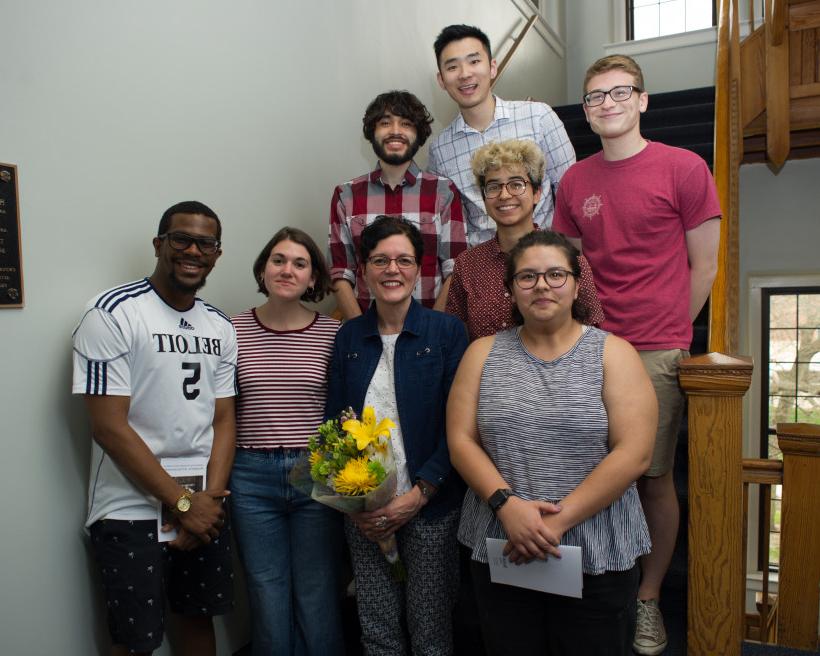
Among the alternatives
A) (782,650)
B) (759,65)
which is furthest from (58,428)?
(759,65)

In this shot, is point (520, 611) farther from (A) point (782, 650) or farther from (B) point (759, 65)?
A: (B) point (759, 65)

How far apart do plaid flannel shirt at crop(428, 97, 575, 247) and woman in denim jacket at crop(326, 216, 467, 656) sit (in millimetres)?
857

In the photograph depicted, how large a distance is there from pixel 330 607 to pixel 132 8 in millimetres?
1934

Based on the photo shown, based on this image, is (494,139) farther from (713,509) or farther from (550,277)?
(713,509)

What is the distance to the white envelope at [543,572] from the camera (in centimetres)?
152

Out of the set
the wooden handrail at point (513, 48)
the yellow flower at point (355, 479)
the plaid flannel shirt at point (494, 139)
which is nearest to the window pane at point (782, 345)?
the wooden handrail at point (513, 48)

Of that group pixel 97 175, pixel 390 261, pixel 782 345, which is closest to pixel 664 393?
pixel 390 261

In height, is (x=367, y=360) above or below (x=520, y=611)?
above

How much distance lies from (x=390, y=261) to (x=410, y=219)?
682 millimetres

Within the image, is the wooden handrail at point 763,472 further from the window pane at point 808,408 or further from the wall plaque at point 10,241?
the window pane at point 808,408

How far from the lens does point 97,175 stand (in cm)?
196

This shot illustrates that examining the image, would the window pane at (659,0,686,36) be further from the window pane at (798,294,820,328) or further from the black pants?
the black pants

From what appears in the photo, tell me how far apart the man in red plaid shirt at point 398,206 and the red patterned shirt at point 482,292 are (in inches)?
13.3

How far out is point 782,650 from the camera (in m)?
2.27
